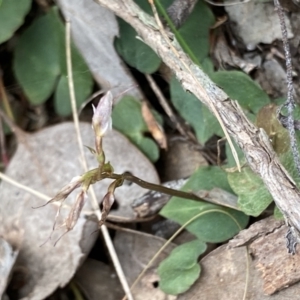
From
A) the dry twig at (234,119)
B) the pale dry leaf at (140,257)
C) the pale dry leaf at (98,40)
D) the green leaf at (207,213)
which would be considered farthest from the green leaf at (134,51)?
the pale dry leaf at (140,257)

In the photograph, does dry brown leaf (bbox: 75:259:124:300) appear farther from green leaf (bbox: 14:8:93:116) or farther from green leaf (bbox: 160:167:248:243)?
green leaf (bbox: 14:8:93:116)

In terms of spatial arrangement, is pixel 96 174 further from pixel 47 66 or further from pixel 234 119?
Result: pixel 47 66

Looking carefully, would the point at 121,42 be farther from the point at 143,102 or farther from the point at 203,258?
the point at 203,258

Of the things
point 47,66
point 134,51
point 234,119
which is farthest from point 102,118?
point 47,66

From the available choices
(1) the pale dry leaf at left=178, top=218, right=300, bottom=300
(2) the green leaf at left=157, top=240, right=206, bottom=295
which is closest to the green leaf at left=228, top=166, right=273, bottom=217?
(1) the pale dry leaf at left=178, top=218, right=300, bottom=300

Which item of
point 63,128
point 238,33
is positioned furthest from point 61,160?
point 238,33

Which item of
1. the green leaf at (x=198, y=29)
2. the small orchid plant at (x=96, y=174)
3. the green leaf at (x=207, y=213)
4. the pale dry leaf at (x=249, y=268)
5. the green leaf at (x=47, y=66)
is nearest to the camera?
the small orchid plant at (x=96, y=174)

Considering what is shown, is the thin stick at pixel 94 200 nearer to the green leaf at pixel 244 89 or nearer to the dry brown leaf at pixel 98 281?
the dry brown leaf at pixel 98 281
